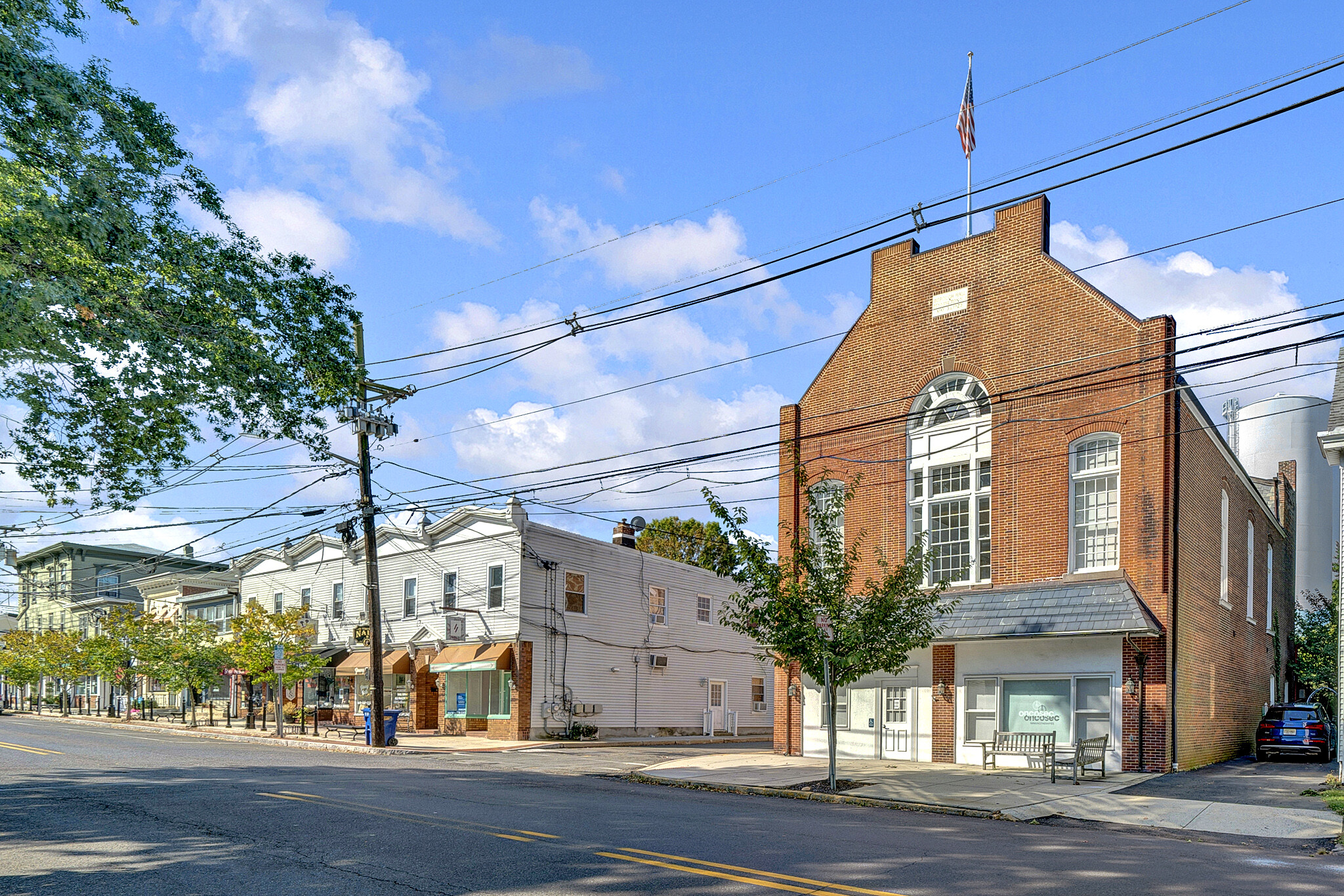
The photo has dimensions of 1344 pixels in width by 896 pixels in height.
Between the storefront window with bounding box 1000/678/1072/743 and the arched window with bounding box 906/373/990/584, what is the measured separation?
8.40ft

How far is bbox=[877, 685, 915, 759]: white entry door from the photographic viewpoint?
24.7m

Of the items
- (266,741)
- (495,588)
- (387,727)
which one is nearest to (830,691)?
(387,727)

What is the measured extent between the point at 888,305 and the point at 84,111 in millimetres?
19623

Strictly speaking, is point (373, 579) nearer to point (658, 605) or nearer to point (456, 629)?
point (456, 629)

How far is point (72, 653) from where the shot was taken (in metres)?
55.9

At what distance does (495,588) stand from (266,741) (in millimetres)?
8606

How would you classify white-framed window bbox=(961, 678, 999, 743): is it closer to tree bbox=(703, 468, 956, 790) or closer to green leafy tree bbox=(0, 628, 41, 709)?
tree bbox=(703, 468, 956, 790)

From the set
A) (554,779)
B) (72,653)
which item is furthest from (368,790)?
(72,653)

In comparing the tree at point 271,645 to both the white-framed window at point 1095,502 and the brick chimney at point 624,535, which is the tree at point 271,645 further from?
the white-framed window at point 1095,502

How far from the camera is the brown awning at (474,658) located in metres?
35.0

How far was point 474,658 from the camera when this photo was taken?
35.7 m

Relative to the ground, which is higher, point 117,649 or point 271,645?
point 271,645

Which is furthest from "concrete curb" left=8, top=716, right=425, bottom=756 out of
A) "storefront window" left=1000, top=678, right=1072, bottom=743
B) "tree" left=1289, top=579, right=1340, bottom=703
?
"tree" left=1289, top=579, right=1340, bottom=703

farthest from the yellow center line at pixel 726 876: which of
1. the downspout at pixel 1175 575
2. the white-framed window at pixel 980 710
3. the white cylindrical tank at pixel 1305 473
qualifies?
the white cylindrical tank at pixel 1305 473
